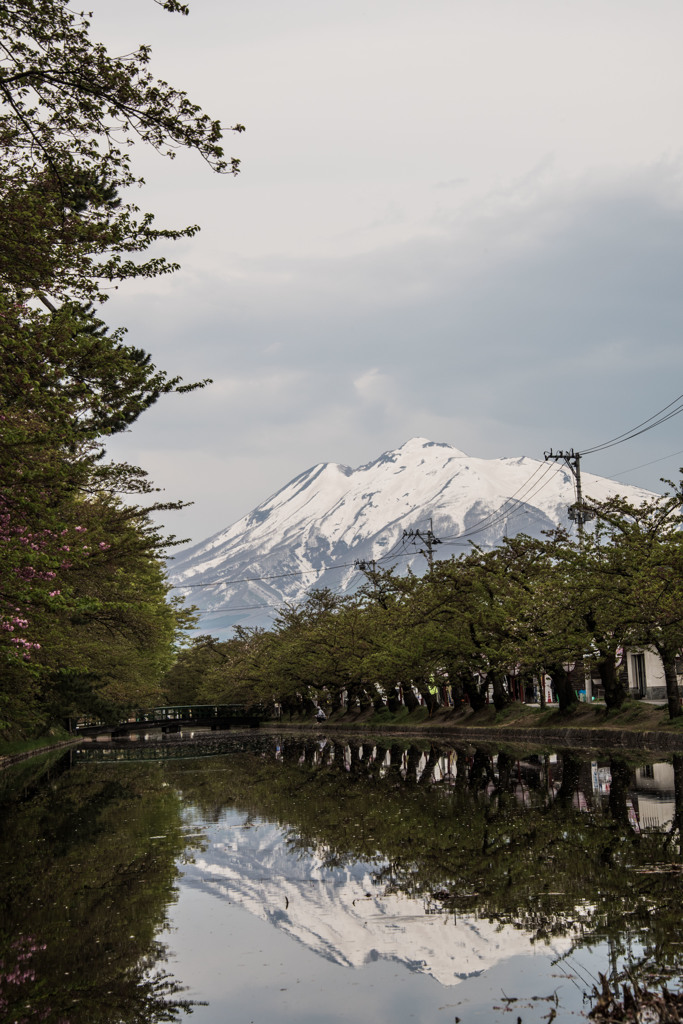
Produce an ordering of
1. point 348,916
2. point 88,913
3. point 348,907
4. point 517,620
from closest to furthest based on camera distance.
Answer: point 348,916 → point 348,907 → point 88,913 → point 517,620

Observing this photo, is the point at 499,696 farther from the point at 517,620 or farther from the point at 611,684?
the point at 611,684

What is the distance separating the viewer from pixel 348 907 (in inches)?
432

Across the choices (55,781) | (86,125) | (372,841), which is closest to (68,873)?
(372,841)

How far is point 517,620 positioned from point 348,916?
38.8 m

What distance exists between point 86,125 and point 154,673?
7050 centimetres

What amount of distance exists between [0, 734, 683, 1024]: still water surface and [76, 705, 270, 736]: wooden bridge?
7865 cm

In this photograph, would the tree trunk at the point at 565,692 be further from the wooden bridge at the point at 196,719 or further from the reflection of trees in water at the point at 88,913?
the wooden bridge at the point at 196,719

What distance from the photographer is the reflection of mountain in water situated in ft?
28.8

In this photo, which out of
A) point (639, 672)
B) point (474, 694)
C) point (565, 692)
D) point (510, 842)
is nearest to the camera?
point (510, 842)

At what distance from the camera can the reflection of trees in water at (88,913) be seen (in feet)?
25.9

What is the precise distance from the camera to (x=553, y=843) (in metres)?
14.1

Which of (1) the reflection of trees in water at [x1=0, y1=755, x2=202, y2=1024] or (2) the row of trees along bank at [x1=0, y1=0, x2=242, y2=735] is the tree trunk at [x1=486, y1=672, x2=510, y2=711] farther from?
(1) the reflection of trees in water at [x1=0, y1=755, x2=202, y2=1024]

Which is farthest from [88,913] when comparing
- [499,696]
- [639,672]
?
→ [639,672]

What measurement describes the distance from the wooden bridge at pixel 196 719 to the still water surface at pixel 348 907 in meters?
78.7
